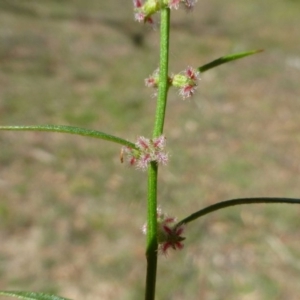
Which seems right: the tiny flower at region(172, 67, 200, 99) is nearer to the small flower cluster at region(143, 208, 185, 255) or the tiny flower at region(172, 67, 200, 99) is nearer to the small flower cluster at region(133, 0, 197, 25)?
the small flower cluster at region(133, 0, 197, 25)

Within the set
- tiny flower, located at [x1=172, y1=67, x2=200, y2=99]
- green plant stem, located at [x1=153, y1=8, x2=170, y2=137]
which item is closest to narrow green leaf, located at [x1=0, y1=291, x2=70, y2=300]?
green plant stem, located at [x1=153, y1=8, x2=170, y2=137]

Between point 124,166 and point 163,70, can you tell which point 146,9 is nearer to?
point 163,70

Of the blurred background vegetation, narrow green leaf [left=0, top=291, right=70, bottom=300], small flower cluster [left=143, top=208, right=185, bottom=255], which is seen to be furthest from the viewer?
the blurred background vegetation

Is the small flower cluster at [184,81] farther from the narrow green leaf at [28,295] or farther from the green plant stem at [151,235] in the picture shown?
the narrow green leaf at [28,295]

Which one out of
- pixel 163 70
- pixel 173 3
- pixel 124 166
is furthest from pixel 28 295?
pixel 124 166

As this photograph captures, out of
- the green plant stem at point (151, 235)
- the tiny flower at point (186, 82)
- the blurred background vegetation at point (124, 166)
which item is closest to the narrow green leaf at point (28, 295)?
the green plant stem at point (151, 235)
